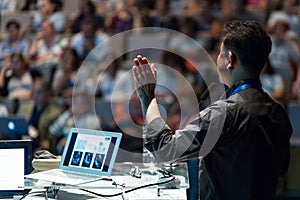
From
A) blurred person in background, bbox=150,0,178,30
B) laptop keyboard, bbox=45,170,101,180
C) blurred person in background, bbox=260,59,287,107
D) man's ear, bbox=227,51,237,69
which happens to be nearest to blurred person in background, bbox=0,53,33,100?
blurred person in background, bbox=150,0,178,30

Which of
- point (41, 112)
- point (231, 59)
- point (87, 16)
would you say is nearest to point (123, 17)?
point (87, 16)

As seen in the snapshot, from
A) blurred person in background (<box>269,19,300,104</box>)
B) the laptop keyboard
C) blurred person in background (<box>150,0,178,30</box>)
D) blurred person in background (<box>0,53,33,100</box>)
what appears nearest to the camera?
the laptop keyboard

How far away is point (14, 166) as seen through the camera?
132 inches

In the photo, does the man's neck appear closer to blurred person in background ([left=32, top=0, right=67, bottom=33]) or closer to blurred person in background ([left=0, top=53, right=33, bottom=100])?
blurred person in background ([left=0, top=53, right=33, bottom=100])

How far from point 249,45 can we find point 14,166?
1.25m

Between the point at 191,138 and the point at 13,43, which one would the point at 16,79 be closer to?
the point at 13,43

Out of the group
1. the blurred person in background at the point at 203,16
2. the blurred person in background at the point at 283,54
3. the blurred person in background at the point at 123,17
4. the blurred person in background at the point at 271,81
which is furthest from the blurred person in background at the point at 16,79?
the blurred person in background at the point at 283,54

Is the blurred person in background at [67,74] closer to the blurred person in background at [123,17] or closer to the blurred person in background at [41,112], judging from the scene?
the blurred person in background at [41,112]

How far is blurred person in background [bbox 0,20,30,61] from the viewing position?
342 inches

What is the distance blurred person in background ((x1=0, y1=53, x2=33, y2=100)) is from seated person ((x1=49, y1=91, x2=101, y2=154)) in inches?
34.6

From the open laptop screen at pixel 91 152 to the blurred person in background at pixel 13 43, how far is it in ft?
17.7

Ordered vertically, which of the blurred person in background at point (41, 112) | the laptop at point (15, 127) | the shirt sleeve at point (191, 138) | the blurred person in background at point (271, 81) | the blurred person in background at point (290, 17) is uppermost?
the shirt sleeve at point (191, 138)

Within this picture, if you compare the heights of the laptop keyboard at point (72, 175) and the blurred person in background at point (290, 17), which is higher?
the blurred person in background at point (290, 17)

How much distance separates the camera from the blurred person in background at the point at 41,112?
7117 millimetres
